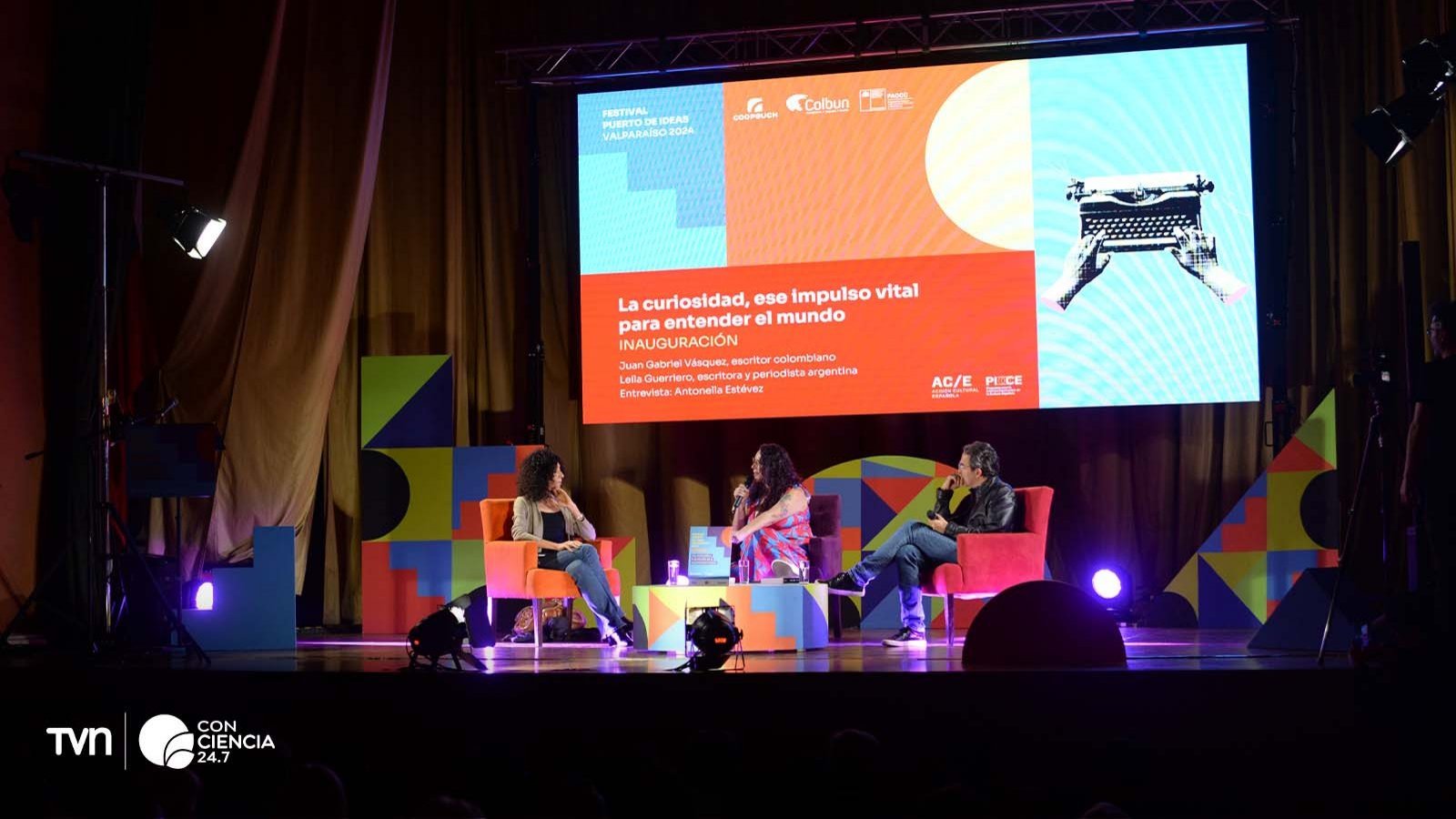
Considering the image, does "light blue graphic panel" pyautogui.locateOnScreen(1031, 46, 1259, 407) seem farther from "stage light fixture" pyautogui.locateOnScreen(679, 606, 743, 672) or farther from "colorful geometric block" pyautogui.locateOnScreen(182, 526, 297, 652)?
"colorful geometric block" pyautogui.locateOnScreen(182, 526, 297, 652)

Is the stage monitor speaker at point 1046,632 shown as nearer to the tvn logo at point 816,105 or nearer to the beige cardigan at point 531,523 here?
the beige cardigan at point 531,523

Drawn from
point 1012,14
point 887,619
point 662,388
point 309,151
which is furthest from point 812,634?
point 309,151

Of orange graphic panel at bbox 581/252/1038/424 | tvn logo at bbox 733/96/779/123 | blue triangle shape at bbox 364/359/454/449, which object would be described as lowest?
blue triangle shape at bbox 364/359/454/449

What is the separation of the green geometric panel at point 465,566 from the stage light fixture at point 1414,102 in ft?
15.7

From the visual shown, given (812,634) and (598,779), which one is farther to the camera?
(812,634)

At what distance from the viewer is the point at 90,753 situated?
4.16 metres

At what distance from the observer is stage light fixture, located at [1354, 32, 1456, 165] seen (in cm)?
582

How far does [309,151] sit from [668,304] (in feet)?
7.81

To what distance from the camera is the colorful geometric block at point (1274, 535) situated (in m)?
6.98

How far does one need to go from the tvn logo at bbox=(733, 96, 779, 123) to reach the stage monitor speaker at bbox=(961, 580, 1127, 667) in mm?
4073

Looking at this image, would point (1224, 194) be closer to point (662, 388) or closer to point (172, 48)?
point (662, 388)

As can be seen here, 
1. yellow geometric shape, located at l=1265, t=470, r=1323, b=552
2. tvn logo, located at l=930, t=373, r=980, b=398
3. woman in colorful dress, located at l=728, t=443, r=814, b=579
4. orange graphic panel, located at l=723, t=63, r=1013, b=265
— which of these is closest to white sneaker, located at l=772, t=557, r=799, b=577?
woman in colorful dress, located at l=728, t=443, r=814, b=579

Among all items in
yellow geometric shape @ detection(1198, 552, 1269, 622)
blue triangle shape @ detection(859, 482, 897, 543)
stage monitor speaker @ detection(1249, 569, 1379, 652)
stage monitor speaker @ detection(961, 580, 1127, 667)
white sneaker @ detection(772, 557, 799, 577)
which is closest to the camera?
stage monitor speaker @ detection(961, 580, 1127, 667)

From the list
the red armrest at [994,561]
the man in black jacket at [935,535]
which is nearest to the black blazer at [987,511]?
the man in black jacket at [935,535]
